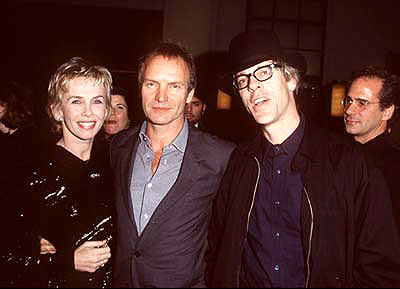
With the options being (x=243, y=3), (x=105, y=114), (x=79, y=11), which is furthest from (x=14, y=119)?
(x=243, y=3)

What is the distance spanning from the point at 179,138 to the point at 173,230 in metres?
→ 0.64

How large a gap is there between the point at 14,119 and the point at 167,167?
→ 263cm

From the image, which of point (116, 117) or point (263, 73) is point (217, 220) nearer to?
point (263, 73)

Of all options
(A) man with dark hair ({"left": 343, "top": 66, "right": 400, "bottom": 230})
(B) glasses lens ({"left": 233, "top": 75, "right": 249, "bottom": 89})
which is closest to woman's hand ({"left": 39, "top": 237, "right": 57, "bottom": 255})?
(B) glasses lens ({"left": 233, "top": 75, "right": 249, "bottom": 89})

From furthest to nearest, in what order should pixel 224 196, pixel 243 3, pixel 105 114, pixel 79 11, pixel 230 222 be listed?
pixel 243 3
pixel 79 11
pixel 105 114
pixel 224 196
pixel 230 222

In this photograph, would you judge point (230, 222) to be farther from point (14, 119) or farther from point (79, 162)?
point (14, 119)

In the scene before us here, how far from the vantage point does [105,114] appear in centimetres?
263

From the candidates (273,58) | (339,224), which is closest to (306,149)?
(339,224)

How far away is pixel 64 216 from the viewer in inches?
87.0

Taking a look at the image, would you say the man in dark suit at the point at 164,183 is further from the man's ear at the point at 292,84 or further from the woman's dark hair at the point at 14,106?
the woman's dark hair at the point at 14,106

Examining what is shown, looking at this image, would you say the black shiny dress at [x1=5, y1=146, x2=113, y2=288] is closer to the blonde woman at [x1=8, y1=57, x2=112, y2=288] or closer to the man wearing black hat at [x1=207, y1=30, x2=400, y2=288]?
the blonde woman at [x1=8, y1=57, x2=112, y2=288]

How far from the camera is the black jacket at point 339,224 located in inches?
76.5

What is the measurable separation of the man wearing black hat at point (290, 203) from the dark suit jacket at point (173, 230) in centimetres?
11

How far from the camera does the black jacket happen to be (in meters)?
1.94
